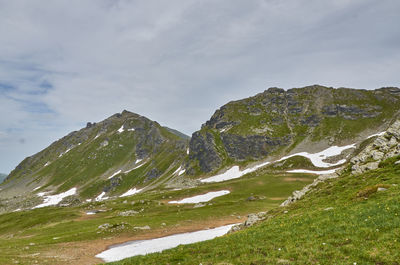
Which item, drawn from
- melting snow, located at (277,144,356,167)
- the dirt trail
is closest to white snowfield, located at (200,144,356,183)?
melting snow, located at (277,144,356,167)

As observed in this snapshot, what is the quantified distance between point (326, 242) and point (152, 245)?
3238 cm

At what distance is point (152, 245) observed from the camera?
4266cm

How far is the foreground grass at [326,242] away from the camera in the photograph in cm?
1548

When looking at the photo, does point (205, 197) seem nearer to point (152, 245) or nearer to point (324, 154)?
point (152, 245)

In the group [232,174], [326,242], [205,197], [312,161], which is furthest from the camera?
[232,174]

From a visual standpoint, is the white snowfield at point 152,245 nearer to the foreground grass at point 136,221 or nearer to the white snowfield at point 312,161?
the foreground grass at point 136,221

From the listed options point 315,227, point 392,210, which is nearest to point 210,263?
point 315,227

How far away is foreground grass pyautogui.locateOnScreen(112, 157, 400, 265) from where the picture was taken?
15482 mm

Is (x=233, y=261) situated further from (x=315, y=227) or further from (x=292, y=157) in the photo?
(x=292, y=157)

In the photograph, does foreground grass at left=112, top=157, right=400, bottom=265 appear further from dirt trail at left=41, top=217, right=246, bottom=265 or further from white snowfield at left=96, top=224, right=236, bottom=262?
dirt trail at left=41, top=217, right=246, bottom=265

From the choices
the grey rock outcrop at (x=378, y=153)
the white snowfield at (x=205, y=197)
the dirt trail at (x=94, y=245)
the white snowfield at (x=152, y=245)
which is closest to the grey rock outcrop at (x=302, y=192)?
A: the grey rock outcrop at (x=378, y=153)

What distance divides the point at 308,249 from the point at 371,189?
16.8 metres

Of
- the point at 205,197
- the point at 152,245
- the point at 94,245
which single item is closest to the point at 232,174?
the point at 205,197

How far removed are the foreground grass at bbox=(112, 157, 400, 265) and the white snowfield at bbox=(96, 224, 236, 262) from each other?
58.8ft
